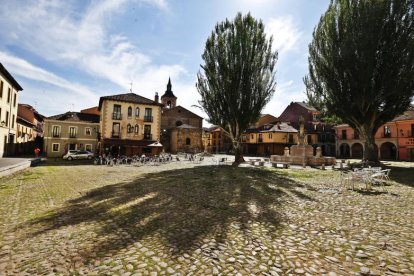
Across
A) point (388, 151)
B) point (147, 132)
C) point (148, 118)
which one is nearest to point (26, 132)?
point (147, 132)

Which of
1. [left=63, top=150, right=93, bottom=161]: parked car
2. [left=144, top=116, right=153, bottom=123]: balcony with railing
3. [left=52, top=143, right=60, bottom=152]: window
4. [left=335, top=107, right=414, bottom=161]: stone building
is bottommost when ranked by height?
[left=63, top=150, right=93, bottom=161]: parked car

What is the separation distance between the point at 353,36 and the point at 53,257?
22023 millimetres

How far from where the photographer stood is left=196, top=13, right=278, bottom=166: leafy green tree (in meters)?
20.5

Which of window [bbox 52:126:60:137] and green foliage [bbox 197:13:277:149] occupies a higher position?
green foliage [bbox 197:13:277:149]

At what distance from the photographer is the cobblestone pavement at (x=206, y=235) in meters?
3.33

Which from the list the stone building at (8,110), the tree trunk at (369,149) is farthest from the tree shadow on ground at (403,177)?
the stone building at (8,110)

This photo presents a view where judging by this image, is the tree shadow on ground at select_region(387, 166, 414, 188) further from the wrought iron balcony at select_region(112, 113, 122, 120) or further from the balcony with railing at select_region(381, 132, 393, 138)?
the wrought iron balcony at select_region(112, 113, 122, 120)

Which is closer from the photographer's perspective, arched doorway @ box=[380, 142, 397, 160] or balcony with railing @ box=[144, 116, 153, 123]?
balcony with railing @ box=[144, 116, 153, 123]

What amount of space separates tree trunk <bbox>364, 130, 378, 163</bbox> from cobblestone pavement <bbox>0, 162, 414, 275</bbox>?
13.7 meters

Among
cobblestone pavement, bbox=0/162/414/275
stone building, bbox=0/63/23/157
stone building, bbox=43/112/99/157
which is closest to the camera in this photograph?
cobblestone pavement, bbox=0/162/414/275

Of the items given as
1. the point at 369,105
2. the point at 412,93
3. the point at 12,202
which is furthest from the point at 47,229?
the point at 412,93

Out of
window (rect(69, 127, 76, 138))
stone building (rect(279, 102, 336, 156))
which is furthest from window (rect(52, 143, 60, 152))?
stone building (rect(279, 102, 336, 156))

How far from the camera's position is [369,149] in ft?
64.7

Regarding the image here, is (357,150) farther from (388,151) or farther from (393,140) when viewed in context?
(393,140)
